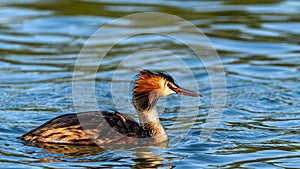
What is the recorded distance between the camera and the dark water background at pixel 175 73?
366 inches

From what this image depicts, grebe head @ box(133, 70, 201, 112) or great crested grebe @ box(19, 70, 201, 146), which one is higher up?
grebe head @ box(133, 70, 201, 112)

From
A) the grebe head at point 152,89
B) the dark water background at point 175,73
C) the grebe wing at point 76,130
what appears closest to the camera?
the dark water background at point 175,73

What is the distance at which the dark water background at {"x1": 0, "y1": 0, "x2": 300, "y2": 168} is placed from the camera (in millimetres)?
9289

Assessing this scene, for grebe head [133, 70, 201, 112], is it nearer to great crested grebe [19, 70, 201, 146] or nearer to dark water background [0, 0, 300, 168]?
great crested grebe [19, 70, 201, 146]

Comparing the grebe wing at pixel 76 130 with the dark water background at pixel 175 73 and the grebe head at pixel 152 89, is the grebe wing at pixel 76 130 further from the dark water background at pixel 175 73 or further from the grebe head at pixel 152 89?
the grebe head at pixel 152 89

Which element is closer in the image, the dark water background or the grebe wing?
the dark water background

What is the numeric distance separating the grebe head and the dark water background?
0.64 metres

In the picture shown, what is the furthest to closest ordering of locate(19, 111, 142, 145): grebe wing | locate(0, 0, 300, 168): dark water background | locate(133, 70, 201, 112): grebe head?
locate(133, 70, 201, 112): grebe head → locate(19, 111, 142, 145): grebe wing → locate(0, 0, 300, 168): dark water background

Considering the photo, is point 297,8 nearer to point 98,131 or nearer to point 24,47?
point 24,47

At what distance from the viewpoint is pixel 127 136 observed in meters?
9.67

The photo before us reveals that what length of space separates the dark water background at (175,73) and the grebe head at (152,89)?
644 mm

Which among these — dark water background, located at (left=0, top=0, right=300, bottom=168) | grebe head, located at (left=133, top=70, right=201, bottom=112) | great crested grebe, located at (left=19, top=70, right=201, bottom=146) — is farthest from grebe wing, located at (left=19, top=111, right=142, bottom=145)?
grebe head, located at (left=133, top=70, right=201, bottom=112)

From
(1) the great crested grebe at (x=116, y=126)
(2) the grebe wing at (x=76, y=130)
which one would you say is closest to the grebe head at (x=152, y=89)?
(1) the great crested grebe at (x=116, y=126)

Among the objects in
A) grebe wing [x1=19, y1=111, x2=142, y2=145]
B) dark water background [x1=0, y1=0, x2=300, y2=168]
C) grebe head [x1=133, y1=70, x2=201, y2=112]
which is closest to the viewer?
dark water background [x1=0, y1=0, x2=300, y2=168]
